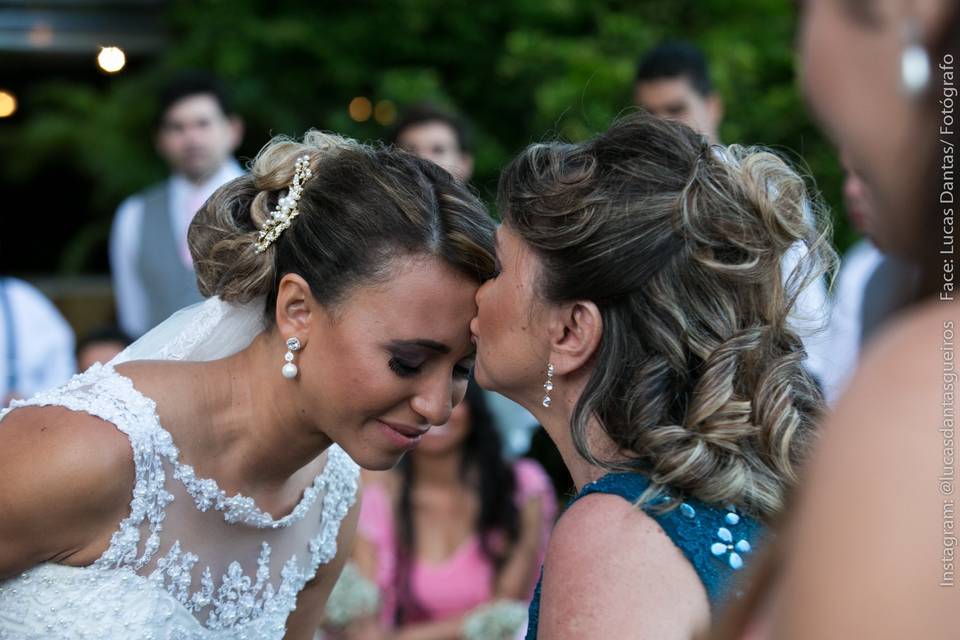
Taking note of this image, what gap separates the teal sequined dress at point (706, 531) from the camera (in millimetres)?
2082

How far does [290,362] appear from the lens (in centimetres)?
288

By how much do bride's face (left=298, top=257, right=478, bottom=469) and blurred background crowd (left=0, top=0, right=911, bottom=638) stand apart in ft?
7.62

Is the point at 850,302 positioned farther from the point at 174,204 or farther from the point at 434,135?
the point at 174,204

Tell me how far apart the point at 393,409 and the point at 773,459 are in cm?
94

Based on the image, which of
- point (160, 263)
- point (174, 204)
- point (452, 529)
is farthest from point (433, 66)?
point (452, 529)

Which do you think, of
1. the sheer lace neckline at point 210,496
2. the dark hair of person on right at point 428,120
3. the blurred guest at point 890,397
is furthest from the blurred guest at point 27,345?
the blurred guest at point 890,397

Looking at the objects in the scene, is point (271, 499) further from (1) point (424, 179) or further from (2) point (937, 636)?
(2) point (937, 636)

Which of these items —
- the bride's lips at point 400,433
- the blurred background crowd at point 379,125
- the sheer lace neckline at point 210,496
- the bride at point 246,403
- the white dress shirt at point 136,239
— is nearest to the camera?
the bride at point 246,403

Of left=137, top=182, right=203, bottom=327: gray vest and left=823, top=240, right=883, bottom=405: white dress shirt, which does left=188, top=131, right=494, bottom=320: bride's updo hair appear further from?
left=137, top=182, right=203, bottom=327: gray vest

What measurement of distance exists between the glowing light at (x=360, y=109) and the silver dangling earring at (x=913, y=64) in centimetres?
765

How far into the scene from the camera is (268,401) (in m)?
→ 2.92

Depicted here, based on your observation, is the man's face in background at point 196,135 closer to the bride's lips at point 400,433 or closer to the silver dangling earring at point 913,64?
the bride's lips at point 400,433

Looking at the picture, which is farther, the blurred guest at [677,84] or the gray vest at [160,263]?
the gray vest at [160,263]

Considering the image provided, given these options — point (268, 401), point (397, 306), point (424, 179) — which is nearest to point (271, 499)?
point (268, 401)
